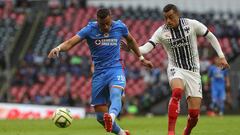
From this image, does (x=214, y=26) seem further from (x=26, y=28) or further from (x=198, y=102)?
(x=198, y=102)

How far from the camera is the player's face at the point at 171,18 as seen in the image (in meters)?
12.1

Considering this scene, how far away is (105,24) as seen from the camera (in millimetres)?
11969

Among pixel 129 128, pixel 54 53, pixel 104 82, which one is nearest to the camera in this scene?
pixel 54 53

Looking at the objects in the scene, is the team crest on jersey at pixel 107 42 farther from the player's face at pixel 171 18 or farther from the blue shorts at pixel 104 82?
the player's face at pixel 171 18

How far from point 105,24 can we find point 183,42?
1.49 m

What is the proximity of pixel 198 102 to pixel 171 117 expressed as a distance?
A: 0.71m

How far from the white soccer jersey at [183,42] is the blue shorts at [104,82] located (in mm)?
997

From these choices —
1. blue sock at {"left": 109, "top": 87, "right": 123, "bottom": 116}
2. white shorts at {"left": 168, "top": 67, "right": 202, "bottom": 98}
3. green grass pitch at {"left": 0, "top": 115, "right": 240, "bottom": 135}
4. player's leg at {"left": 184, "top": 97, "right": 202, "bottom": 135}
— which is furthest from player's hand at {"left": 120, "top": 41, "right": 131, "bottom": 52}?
green grass pitch at {"left": 0, "top": 115, "right": 240, "bottom": 135}

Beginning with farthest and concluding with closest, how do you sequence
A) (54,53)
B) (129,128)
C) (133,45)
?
(129,128), (133,45), (54,53)

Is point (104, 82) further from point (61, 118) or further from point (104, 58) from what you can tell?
point (61, 118)

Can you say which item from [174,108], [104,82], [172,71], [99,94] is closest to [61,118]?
[99,94]

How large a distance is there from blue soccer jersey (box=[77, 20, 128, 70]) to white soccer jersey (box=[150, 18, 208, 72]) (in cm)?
91

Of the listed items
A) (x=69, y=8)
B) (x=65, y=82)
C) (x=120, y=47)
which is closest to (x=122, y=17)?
(x=69, y=8)

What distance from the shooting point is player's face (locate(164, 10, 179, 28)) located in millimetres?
12141
